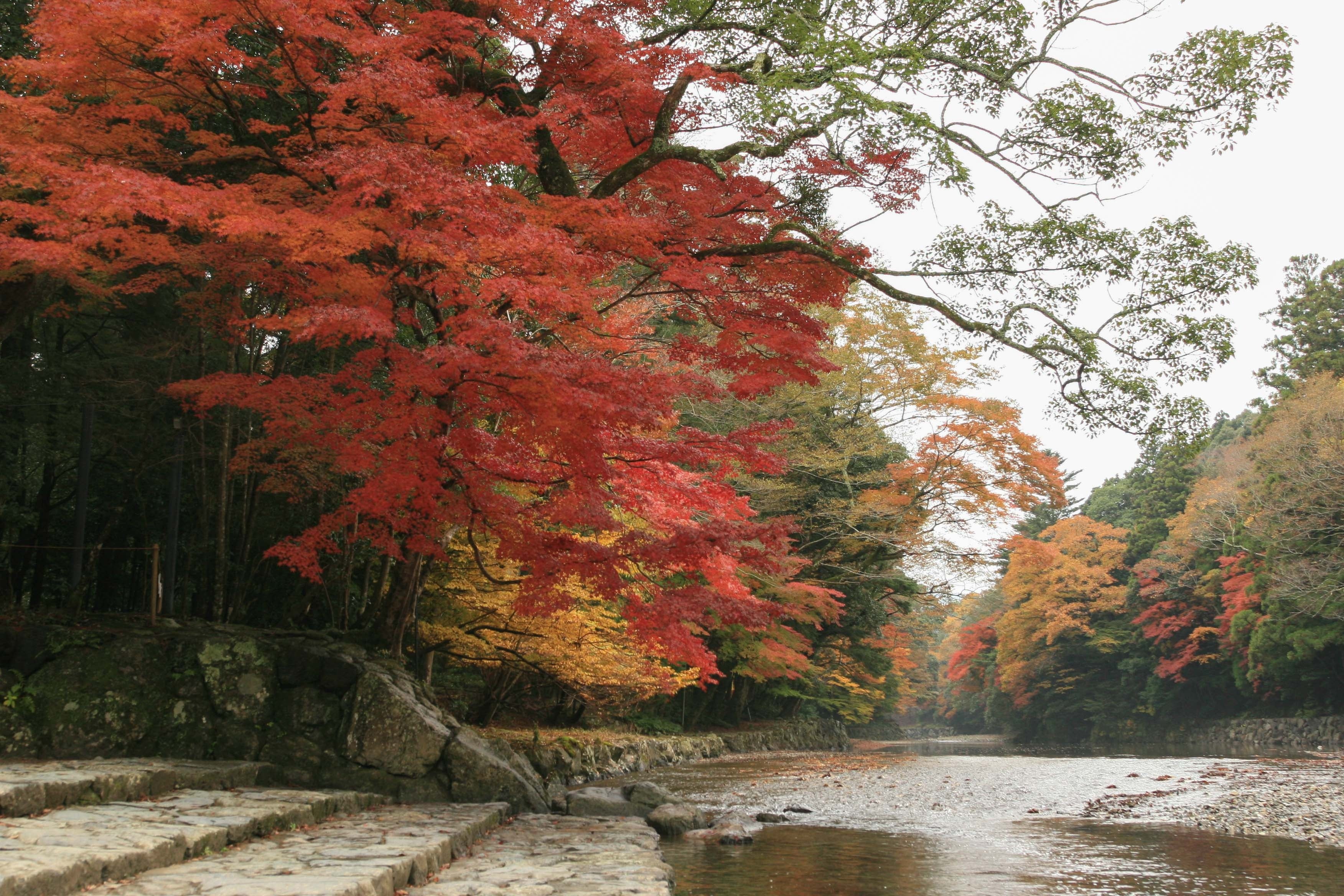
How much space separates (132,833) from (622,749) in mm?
11617

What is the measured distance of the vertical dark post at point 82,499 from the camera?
849 centimetres

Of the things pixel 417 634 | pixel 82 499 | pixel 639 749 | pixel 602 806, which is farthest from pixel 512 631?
pixel 639 749

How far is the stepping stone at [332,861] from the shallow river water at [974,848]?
1695 mm

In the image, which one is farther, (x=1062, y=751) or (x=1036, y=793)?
(x=1062, y=751)

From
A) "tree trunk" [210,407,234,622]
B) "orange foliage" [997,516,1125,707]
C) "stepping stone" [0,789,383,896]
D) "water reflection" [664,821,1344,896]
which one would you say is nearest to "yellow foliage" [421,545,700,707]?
"tree trunk" [210,407,234,622]

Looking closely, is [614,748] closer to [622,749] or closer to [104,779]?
[622,749]

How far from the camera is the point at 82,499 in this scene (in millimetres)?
8531

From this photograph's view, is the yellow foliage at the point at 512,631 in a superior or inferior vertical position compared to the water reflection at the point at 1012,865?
superior

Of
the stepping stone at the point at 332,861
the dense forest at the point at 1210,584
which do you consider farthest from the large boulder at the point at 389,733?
the dense forest at the point at 1210,584

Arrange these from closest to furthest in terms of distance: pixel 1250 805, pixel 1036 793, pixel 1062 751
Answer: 1. pixel 1250 805
2. pixel 1036 793
3. pixel 1062 751

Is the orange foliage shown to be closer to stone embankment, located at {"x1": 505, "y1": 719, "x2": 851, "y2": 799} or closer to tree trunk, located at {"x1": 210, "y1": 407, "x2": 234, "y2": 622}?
stone embankment, located at {"x1": 505, "y1": 719, "x2": 851, "y2": 799}

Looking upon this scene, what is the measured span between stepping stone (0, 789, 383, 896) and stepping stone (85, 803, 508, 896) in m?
0.07

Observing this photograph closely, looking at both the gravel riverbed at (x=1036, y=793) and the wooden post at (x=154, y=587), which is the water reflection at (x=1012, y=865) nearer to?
the gravel riverbed at (x=1036, y=793)

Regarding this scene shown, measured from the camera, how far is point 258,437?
10570 mm
